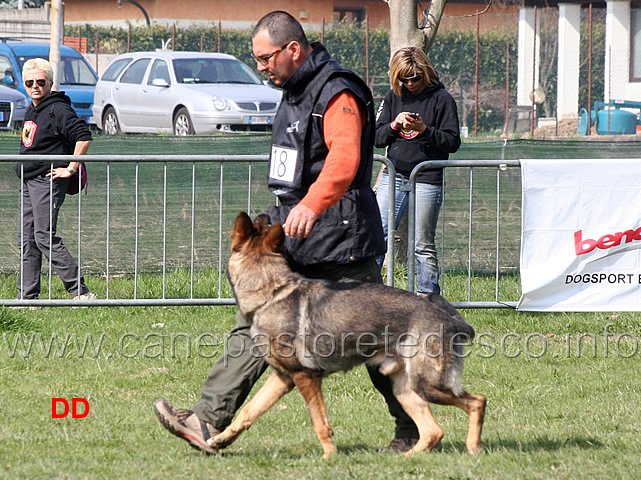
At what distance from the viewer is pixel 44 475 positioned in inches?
152

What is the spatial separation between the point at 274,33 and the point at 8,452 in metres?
2.23

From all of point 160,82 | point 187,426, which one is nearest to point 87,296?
point 187,426

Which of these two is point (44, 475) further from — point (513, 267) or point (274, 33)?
point (513, 267)

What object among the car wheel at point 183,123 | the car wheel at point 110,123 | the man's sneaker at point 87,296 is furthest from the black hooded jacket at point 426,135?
the car wheel at point 110,123

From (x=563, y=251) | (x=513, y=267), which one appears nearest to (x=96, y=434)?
(x=563, y=251)

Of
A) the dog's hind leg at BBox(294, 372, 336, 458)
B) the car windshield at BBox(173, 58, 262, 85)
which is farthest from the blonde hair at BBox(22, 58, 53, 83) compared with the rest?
the car windshield at BBox(173, 58, 262, 85)

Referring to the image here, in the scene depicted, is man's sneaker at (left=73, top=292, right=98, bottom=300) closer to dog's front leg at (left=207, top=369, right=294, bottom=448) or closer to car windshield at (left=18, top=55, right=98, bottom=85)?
dog's front leg at (left=207, top=369, right=294, bottom=448)

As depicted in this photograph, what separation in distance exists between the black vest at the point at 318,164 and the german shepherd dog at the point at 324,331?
151 mm

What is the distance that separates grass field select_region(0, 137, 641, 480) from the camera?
4.04 metres

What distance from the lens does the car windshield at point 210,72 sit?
629 inches

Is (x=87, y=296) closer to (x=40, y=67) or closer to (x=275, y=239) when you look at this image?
(x=40, y=67)

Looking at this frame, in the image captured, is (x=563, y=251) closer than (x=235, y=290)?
No

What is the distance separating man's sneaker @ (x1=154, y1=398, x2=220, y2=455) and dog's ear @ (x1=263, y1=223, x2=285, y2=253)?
0.87 metres

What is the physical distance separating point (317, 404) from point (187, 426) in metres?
0.62
